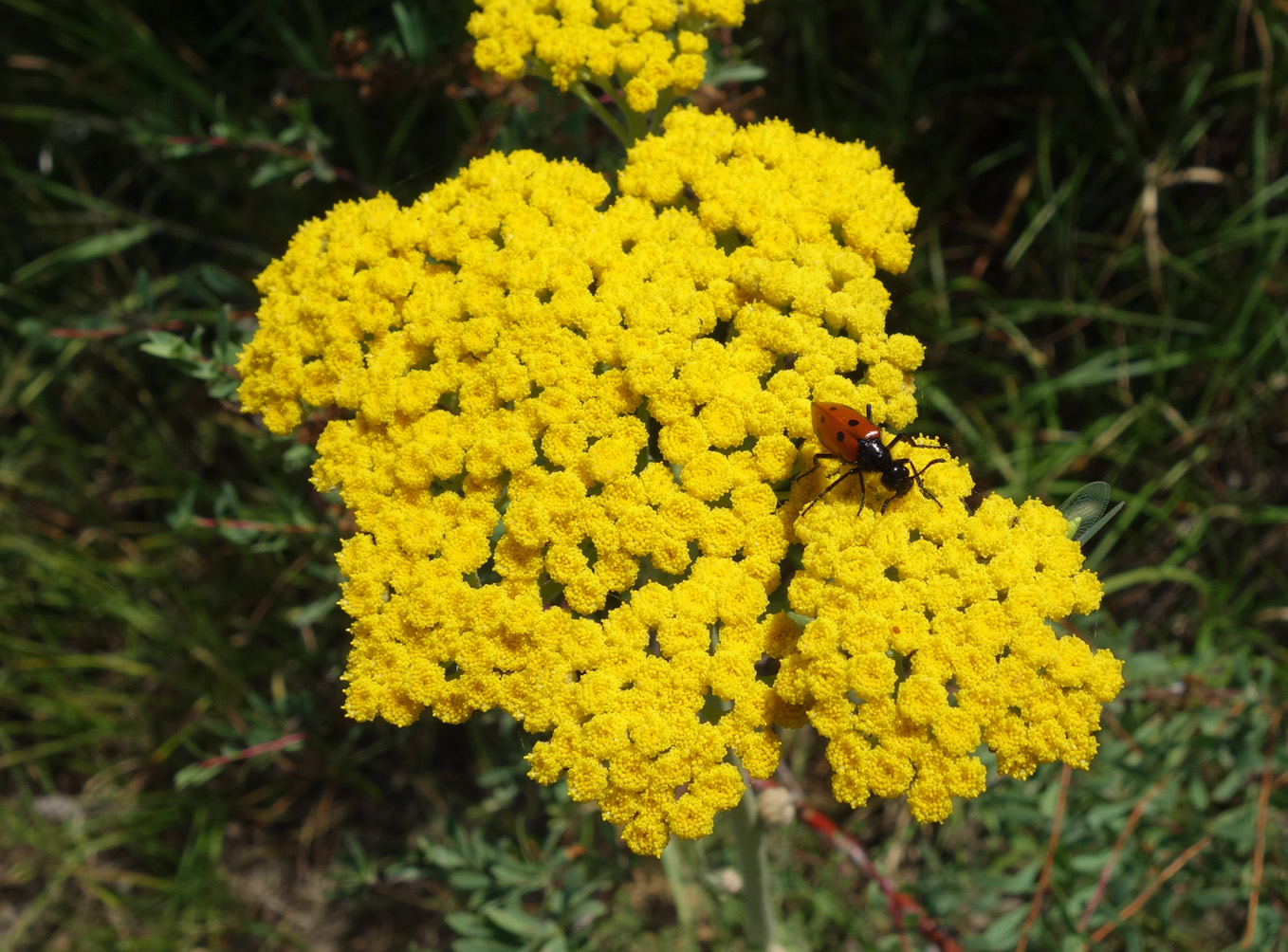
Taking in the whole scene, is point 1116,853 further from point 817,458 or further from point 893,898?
point 817,458

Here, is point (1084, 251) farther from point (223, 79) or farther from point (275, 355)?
point (223, 79)

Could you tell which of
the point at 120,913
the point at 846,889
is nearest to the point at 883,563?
the point at 846,889

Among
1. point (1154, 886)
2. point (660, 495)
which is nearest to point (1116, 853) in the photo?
point (1154, 886)

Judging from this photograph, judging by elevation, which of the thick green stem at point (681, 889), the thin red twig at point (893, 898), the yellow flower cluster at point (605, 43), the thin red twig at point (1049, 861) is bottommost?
the thick green stem at point (681, 889)

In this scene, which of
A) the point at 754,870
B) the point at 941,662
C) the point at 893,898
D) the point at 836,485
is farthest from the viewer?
the point at 893,898

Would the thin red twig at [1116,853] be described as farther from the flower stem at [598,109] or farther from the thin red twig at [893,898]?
the flower stem at [598,109]

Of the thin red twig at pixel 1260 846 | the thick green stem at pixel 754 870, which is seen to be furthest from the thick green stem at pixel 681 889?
the thin red twig at pixel 1260 846
